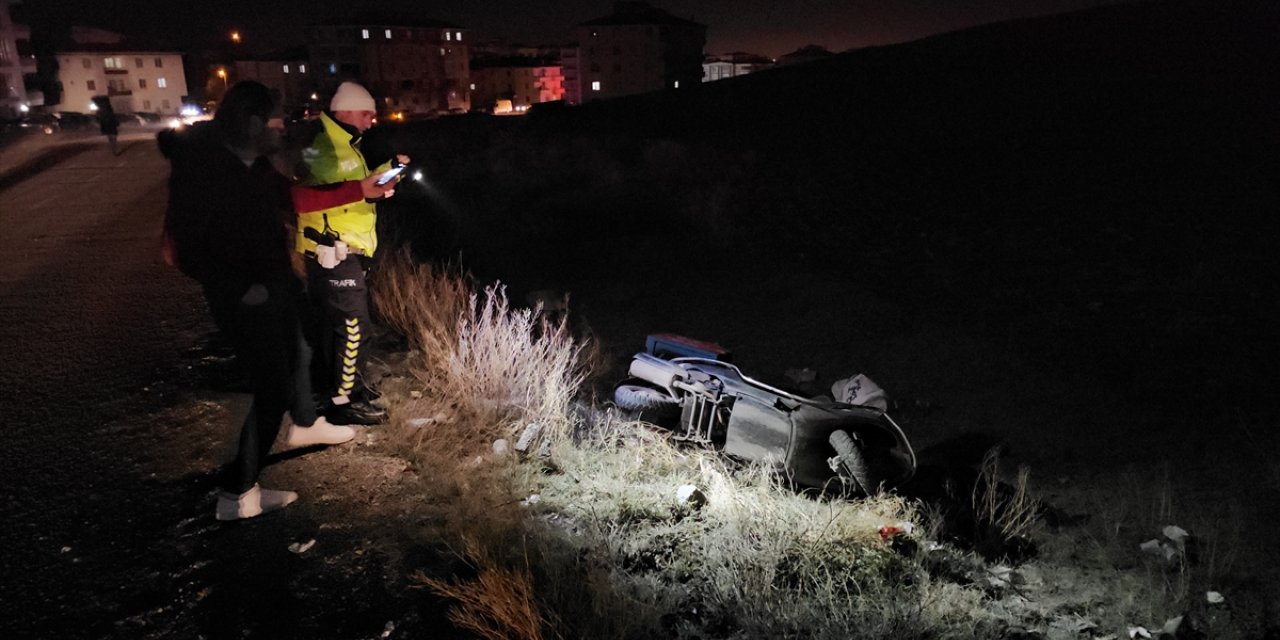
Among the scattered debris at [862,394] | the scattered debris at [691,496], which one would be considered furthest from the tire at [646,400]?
the scattered debris at [862,394]

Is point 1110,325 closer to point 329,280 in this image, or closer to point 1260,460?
point 1260,460

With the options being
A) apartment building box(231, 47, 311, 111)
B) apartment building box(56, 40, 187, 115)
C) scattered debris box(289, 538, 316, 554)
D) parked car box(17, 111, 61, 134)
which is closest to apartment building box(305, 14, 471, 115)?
apartment building box(231, 47, 311, 111)

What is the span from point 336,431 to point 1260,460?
18.0 feet

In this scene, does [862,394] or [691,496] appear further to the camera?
[862,394]

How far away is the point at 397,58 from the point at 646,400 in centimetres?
6957

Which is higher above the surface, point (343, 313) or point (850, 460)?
point (343, 313)

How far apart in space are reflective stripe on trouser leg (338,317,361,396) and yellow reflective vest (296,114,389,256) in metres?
0.42

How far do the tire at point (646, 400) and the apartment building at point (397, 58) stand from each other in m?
62.4

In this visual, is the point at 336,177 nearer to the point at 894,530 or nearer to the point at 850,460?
the point at 850,460

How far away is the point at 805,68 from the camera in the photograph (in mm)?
29938

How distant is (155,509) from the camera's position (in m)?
3.52

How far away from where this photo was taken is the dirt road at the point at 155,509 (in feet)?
9.49

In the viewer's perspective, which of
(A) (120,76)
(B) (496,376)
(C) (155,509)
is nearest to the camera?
(C) (155,509)

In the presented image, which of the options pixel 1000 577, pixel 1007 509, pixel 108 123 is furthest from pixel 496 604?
pixel 108 123
